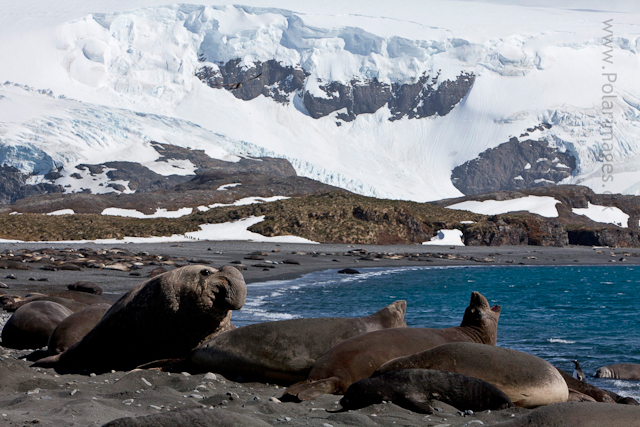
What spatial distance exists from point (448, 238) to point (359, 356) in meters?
51.2

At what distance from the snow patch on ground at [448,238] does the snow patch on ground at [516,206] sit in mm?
26028

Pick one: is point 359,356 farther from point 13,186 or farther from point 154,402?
point 13,186

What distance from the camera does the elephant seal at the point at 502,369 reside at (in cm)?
516

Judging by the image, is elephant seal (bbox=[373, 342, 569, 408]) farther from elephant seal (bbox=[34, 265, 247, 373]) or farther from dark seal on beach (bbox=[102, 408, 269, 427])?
dark seal on beach (bbox=[102, 408, 269, 427])

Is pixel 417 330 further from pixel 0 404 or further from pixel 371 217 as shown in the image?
pixel 371 217

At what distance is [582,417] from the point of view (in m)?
3.27

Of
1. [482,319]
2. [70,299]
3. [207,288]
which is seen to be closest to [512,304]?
[482,319]

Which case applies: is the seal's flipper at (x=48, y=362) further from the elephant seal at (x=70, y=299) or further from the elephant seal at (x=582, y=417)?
the elephant seal at (x=582, y=417)

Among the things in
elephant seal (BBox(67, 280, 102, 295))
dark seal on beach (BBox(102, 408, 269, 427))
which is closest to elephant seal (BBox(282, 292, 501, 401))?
dark seal on beach (BBox(102, 408, 269, 427))

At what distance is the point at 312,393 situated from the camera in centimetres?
517

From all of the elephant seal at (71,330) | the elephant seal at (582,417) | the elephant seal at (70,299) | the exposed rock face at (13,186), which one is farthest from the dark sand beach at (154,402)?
the exposed rock face at (13,186)

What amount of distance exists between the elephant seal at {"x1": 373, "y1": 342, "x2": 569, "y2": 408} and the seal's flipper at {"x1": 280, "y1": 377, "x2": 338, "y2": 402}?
445 mm

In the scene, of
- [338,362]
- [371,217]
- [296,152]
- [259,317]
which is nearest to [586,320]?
[259,317]

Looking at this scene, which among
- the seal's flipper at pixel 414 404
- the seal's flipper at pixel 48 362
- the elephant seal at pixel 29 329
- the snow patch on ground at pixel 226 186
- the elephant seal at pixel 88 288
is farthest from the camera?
the snow patch on ground at pixel 226 186
